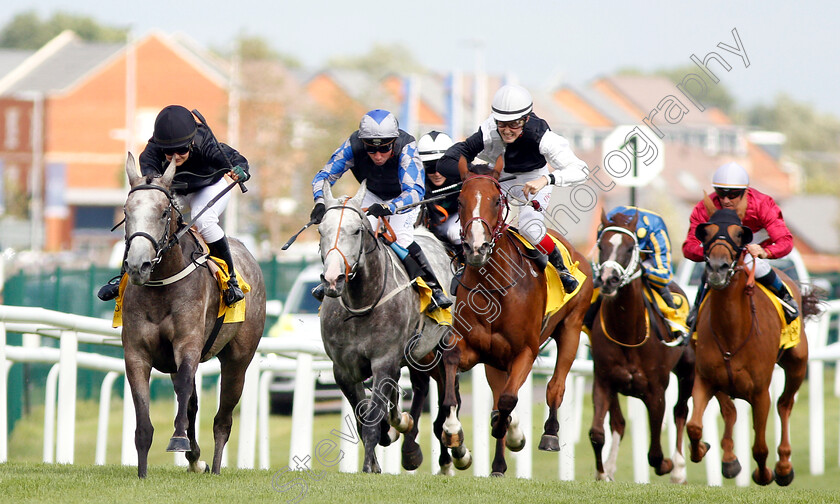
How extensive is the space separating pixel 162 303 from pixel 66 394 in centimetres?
163

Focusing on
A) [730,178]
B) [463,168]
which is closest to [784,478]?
[730,178]

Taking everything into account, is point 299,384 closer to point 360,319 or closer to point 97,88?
point 360,319

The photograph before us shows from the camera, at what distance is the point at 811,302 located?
10.7 metres

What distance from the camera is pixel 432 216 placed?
30.1 feet

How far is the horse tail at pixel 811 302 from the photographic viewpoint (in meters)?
10.7

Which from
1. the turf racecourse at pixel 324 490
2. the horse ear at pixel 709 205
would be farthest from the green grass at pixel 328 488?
the horse ear at pixel 709 205

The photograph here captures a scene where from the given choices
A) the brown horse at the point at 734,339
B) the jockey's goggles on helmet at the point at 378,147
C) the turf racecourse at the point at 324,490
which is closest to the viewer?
the turf racecourse at the point at 324,490

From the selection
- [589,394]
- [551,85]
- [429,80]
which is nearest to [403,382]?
[589,394]

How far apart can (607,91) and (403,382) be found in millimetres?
78059

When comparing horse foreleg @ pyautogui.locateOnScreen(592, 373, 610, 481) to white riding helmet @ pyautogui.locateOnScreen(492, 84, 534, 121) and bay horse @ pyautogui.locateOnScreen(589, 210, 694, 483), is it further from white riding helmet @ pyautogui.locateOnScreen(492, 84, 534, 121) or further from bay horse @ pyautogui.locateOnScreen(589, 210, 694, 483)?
white riding helmet @ pyautogui.locateOnScreen(492, 84, 534, 121)

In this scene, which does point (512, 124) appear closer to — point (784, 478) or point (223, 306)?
point (223, 306)

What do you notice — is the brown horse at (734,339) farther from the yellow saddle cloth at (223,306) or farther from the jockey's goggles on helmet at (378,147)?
the yellow saddle cloth at (223,306)

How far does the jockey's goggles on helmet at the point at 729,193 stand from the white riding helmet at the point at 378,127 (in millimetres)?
2862

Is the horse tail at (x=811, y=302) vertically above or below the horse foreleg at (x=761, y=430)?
above
